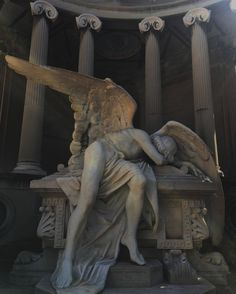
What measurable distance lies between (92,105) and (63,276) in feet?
8.89

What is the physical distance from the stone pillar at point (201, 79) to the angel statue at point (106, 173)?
7.81m

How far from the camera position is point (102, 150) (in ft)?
15.7

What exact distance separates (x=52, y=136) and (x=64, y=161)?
5.20ft

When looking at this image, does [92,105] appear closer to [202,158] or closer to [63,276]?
[202,158]

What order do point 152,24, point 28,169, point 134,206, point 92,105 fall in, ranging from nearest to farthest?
point 134,206 < point 92,105 < point 28,169 < point 152,24

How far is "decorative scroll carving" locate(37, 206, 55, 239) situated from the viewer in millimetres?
5133

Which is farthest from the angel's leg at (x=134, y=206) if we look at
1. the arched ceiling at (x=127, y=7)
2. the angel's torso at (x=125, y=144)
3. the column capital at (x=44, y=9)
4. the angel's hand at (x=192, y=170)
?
the arched ceiling at (x=127, y=7)

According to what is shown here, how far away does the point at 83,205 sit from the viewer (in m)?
4.44

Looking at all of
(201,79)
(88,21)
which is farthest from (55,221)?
(88,21)

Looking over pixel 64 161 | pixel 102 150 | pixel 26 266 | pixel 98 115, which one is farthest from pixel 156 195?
pixel 64 161

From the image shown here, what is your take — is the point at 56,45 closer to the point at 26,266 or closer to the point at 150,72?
the point at 150,72

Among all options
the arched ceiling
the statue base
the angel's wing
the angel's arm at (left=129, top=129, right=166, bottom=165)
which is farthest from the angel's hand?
the arched ceiling

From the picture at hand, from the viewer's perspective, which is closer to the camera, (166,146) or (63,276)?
(63,276)

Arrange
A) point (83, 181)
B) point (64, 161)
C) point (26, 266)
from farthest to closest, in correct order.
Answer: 1. point (64, 161)
2. point (26, 266)
3. point (83, 181)
